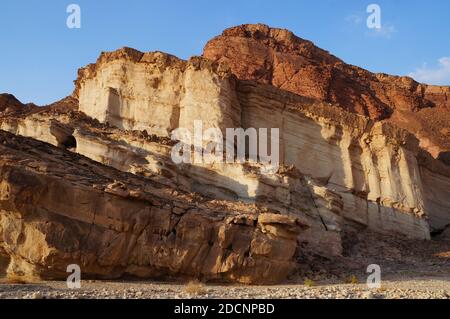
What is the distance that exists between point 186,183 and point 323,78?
3949cm

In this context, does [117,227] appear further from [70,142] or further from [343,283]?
[70,142]

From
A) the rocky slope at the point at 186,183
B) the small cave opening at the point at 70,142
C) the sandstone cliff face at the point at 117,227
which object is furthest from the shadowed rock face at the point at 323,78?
the sandstone cliff face at the point at 117,227

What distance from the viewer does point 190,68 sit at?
32.1 meters

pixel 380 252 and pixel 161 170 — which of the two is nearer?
pixel 161 170

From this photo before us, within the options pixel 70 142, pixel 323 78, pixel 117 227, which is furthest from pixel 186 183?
pixel 323 78

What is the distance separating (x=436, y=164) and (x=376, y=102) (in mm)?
22566

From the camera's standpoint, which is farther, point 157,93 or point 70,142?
point 157,93

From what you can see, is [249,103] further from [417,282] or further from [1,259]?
[1,259]

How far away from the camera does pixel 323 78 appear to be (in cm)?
6031

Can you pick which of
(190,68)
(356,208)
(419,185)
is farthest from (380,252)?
(190,68)

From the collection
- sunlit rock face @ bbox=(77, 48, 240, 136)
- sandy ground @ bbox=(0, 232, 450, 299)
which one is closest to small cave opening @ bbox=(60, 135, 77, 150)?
sunlit rock face @ bbox=(77, 48, 240, 136)

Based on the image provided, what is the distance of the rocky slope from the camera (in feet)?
51.1

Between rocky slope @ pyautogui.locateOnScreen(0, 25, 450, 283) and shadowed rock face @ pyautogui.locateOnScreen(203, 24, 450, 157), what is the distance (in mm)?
19003

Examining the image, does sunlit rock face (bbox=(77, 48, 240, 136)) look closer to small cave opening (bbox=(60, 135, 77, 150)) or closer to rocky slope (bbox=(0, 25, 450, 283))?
rocky slope (bbox=(0, 25, 450, 283))
